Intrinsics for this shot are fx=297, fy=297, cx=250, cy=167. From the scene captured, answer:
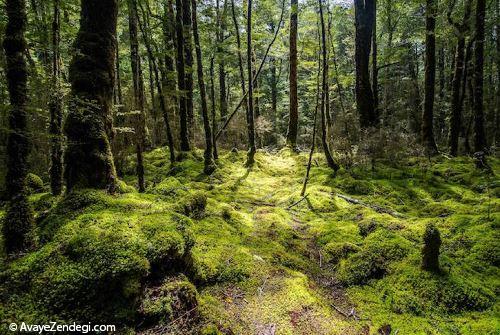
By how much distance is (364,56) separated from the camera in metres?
11.8

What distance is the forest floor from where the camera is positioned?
9.26ft

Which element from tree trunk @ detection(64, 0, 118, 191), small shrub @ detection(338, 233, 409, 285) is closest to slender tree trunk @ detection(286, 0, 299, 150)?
small shrub @ detection(338, 233, 409, 285)

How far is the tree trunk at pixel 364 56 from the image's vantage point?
11688 millimetres

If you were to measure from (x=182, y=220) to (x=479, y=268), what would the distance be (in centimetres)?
442

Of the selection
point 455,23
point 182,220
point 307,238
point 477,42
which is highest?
point 455,23

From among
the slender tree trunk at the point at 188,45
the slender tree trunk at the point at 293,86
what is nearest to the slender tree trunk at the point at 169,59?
the slender tree trunk at the point at 188,45

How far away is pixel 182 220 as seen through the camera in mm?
4043

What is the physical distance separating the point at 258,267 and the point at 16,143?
3518mm

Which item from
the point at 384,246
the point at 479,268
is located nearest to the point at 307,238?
the point at 384,246

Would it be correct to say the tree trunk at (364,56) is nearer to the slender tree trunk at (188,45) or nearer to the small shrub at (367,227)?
the slender tree trunk at (188,45)

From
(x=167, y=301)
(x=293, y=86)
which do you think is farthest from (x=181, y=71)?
(x=167, y=301)

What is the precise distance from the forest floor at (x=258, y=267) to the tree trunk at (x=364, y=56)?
5.01 metres

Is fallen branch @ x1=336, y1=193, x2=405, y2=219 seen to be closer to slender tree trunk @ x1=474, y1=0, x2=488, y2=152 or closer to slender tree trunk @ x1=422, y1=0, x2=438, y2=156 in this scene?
slender tree trunk @ x1=474, y1=0, x2=488, y2=152

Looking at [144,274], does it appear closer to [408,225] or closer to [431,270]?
[431,270]
